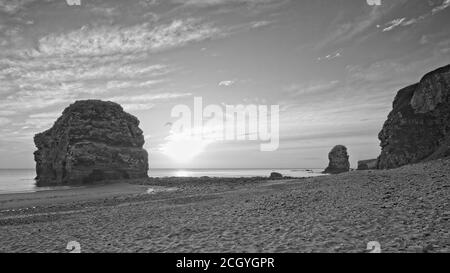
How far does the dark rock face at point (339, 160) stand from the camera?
407 feet

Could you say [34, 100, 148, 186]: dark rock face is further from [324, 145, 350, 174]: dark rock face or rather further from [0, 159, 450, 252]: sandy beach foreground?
[324, 145, 350, 174]: dark rock face

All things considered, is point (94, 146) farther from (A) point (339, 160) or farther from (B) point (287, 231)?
(A) point (339, 160)

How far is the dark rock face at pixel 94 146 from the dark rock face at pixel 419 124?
222ft

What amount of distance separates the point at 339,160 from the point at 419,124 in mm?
69861

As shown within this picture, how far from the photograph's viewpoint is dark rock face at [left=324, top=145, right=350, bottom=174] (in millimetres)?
123938

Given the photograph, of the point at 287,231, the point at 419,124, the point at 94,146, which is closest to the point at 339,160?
the point at 419,124

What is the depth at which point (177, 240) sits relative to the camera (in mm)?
10875

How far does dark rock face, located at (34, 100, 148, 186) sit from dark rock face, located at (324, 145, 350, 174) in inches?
3275

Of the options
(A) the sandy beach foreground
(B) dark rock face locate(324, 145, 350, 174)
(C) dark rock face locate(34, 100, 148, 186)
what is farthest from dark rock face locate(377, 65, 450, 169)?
(C) dark rock face locate(34, 100, 148, 186)

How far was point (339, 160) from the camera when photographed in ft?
408

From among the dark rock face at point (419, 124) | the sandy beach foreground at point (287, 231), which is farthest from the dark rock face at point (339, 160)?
the sandy beach foreground at point (287, 231)

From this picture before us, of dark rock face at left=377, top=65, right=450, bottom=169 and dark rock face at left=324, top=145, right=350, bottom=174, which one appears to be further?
dark rock face at left=324, top=145, right=350, bottom=174
